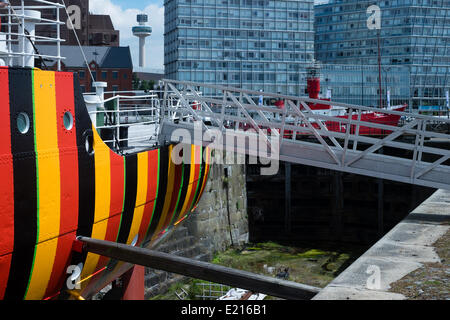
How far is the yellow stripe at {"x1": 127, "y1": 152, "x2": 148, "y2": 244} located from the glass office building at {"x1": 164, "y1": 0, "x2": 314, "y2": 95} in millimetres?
66453

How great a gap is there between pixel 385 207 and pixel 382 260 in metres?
16.6

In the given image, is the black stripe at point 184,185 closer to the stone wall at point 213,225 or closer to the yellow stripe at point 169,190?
the yellow stripe at point 169,190

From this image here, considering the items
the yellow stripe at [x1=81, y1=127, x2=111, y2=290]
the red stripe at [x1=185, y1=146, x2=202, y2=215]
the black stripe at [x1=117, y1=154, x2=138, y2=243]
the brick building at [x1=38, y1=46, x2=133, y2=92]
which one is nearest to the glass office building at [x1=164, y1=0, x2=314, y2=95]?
the brick building at [x1=38, y1=46, x2=133, y2=92]

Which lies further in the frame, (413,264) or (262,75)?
(262,75)

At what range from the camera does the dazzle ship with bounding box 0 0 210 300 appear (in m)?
6.58

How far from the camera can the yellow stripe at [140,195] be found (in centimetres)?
945

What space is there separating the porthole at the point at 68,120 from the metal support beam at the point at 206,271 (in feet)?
4.99

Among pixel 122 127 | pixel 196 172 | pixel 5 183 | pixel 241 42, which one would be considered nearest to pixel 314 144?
pixel 196 172

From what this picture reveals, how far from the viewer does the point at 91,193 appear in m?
7.89

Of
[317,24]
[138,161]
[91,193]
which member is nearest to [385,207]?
[138,161]

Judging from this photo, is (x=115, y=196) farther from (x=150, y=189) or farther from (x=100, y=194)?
(x=150, y=189)

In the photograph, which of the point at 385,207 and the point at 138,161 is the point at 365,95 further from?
the point at 138,161

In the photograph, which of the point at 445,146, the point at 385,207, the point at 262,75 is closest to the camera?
the point at 445,146

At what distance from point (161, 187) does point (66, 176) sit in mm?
3225
